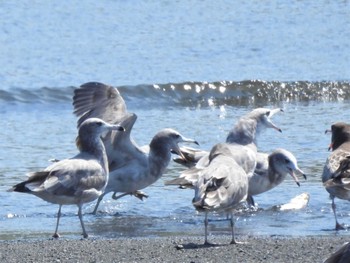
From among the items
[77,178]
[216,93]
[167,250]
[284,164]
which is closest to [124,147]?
[284,164]

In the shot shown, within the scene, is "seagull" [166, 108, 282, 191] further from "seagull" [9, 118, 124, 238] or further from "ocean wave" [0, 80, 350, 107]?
"ocean wave" [0, 80, 350, 107]

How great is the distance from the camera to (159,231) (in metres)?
11.1

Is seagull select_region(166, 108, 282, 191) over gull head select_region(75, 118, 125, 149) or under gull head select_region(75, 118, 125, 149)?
under

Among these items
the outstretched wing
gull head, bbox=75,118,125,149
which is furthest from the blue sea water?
the outstretched wing

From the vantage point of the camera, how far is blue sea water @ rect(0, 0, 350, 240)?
39.1 feet

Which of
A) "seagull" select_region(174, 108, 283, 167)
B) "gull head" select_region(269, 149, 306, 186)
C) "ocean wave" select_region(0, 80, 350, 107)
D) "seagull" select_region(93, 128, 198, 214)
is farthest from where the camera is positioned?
"ocean wave" select_region(0, 80, 350, 107)

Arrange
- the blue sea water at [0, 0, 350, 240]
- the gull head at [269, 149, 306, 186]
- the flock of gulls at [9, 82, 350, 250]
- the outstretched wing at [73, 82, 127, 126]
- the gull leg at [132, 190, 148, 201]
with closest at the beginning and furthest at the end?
1. the flock of gulls at [9, 82, 350, 250]
2. the blue sea water at [0, 0, 350, 240]
3. the gull head at [269, 149, 306, 186]
4. the gull leg at [132, 190, 148, 201]
5. the outstretched wing at [73, 82, 127, 126]

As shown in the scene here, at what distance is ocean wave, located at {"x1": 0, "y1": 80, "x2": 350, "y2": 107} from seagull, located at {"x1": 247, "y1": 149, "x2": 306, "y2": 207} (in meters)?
6.49

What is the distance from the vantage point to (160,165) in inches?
495

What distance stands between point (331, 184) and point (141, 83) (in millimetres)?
8720

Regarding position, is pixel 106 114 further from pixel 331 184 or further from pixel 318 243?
pixel 318 243

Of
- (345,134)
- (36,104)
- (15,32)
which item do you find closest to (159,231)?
(345,134)

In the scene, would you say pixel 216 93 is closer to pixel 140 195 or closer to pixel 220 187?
pixel 140 195

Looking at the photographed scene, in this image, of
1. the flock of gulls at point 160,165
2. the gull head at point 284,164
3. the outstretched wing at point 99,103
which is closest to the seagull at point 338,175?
the flock of gulls at point 160,165
